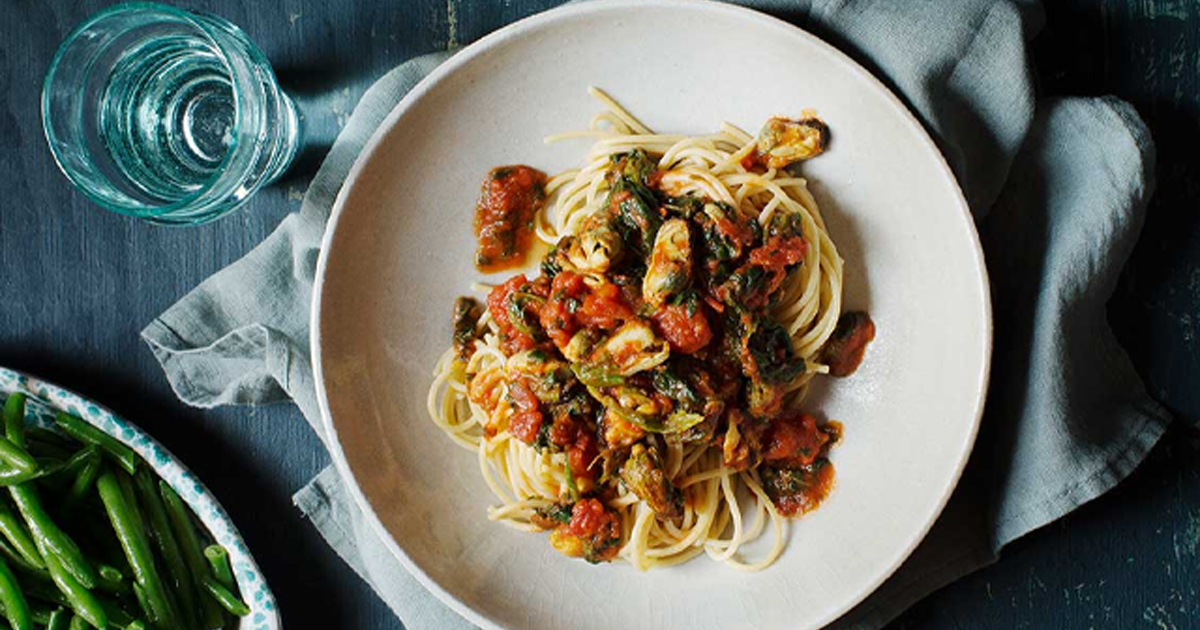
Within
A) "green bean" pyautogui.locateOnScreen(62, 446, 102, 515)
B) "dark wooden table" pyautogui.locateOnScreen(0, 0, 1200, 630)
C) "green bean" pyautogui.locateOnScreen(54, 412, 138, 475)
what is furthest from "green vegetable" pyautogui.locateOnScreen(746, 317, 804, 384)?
"green bean" pyautogui.locateOnScreen(62, 446, 102, 515)

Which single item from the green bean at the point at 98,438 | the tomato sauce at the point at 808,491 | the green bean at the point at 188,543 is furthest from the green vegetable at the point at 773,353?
the green bean at the point at 98,438

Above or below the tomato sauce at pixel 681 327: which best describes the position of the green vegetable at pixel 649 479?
below

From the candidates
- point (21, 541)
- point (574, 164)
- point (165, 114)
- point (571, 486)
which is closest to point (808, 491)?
point (571, 486)

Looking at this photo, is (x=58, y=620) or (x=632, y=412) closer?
(x=632, y=412)

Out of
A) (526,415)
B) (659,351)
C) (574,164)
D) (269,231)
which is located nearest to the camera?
(659,351)

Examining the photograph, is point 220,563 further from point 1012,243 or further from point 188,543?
point 1012,243

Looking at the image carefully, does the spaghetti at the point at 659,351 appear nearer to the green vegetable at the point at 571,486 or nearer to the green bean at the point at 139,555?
the green vegetable at the point at 571,486

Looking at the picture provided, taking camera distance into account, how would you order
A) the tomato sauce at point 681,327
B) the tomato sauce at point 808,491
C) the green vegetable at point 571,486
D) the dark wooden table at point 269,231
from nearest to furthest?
the tomato sauce at point 681,327 → the green vegetable at point 571,486 → the tomato sauce at point 808,491 → the dark wooden table at point 269,231
